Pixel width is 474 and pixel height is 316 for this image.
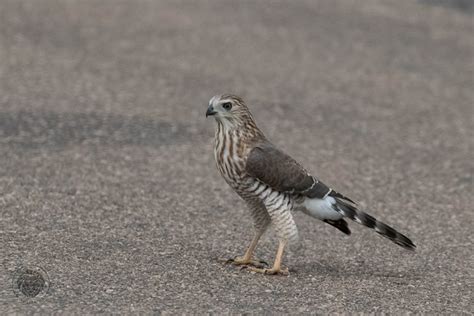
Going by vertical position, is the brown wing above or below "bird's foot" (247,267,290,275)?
above

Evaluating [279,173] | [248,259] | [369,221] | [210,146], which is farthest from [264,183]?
[210,146]

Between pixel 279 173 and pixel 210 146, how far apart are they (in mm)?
3874

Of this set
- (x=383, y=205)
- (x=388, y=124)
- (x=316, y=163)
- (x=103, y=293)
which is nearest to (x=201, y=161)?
(x=316, y=163)

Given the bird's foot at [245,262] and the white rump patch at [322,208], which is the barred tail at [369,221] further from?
the bird's foot at [245,262]

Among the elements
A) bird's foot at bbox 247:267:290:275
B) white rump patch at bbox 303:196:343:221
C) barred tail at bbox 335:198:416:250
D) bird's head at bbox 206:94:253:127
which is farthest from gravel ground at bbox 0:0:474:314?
bird's head at bbox 206:94:253:127

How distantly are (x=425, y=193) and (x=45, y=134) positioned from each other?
3.83 meters

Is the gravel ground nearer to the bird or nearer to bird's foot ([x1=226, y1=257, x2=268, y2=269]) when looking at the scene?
bird's foot ([x1=226, y1=257, x2=268, y2=269])

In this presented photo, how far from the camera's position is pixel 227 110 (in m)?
6.16

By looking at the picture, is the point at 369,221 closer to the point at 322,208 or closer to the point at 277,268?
the point at 322,208

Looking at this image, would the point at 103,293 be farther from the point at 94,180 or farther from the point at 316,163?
the point at 316,163

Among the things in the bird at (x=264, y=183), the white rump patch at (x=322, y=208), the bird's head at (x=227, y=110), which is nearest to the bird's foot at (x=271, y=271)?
the bird at (x=264, y=183)

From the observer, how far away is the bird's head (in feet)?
20.1

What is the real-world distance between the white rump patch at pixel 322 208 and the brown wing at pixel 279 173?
49 mm

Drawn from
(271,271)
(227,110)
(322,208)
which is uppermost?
(227,110)
